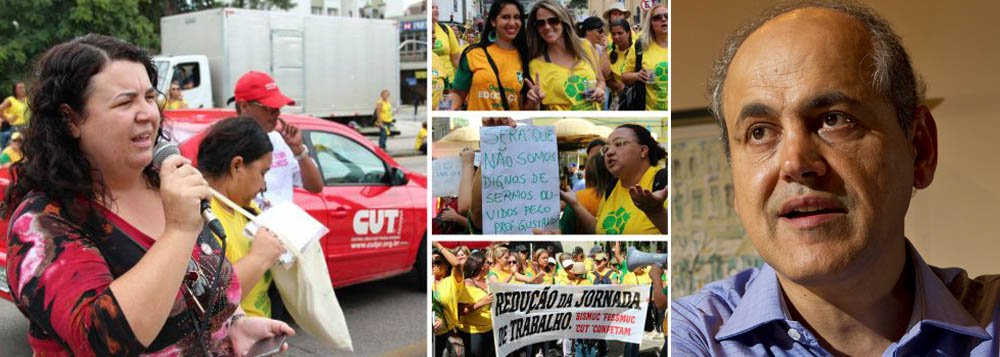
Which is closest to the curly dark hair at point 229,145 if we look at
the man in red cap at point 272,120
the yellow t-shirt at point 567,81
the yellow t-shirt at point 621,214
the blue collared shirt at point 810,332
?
the man in red cap at point 272,120

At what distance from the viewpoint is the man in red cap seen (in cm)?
288

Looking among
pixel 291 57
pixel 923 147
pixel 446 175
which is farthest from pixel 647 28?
pixel 291 57

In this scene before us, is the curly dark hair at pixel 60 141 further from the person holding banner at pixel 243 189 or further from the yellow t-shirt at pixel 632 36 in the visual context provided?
the yellow t-shirt at pixel 632 36

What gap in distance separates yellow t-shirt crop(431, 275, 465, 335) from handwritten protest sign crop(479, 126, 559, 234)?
154mm

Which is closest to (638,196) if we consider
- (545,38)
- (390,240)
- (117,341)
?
(545,38)

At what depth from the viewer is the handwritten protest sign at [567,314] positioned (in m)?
2.11

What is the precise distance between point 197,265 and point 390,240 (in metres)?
1.97

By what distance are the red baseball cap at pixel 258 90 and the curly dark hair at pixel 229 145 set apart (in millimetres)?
165

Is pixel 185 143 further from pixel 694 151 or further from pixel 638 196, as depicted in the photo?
pixel 694 151

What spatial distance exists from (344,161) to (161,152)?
80.0 inches

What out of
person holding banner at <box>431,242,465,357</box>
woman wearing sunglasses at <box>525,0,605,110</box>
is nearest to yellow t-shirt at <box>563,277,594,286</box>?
person holding banner at <box>431,242,465,357</box>

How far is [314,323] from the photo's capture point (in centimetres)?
254

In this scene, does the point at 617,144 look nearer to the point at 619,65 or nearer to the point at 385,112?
the point at 619,65

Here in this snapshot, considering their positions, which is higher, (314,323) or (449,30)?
(449,30)
